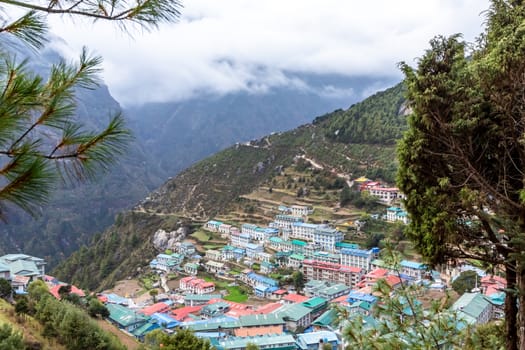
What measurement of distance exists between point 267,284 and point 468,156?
24788 mm

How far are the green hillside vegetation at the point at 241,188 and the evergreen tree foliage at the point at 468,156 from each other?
30.9 m

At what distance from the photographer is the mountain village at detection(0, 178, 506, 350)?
18.0 metres

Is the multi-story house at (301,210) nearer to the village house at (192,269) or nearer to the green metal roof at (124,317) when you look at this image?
the village house at (192,269)

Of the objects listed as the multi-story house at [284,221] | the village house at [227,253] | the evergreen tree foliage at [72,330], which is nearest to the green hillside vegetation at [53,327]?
the evergreen tree foliage at [72,330]

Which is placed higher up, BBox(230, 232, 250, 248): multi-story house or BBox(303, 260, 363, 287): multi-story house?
BBox(230, 232, 250, 248): multi-story house

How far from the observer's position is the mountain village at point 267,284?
18047 mm

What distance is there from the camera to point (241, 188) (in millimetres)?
45812

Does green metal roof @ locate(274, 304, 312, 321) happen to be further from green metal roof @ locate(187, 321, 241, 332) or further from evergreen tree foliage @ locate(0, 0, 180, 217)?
evergreen tree foliage @ locate(0, 0, 180, 217)

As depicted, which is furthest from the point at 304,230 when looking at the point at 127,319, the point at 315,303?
the point at 127,319

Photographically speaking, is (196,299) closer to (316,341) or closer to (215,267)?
(215,267)

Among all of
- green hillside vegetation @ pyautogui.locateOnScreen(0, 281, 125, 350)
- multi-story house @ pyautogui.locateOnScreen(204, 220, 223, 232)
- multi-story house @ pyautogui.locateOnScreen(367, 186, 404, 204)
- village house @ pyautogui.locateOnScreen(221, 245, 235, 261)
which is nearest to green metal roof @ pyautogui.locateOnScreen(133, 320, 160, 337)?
green hillside vegetation @ pyautogui.locateOnScreen(0, 281, 125, 350)

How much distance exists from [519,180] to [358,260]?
2568 cm

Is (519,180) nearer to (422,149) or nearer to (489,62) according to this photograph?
(422,149)

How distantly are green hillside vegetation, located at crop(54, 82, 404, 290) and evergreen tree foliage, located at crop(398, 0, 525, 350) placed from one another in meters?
30.9
